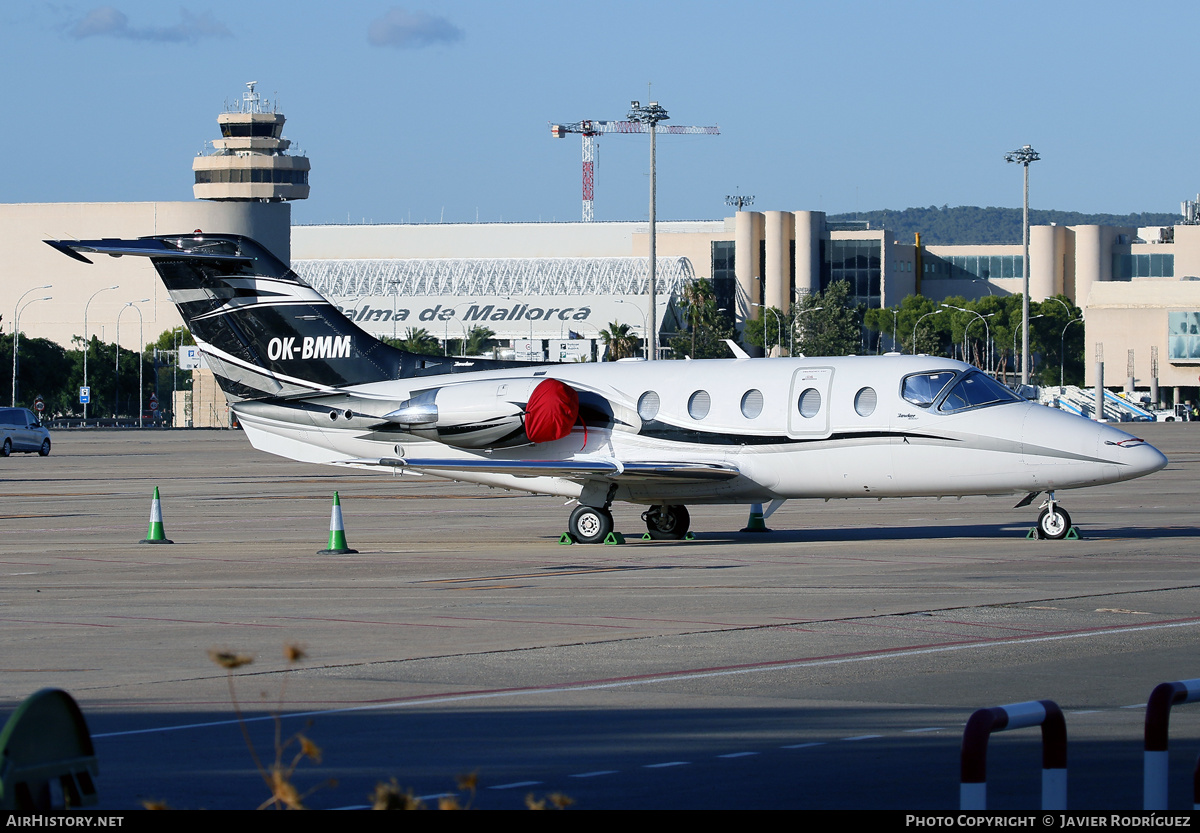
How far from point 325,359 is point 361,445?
1785mm

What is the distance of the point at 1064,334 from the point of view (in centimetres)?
16288

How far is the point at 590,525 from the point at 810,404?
4.06 m

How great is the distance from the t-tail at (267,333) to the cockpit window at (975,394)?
8117 mm

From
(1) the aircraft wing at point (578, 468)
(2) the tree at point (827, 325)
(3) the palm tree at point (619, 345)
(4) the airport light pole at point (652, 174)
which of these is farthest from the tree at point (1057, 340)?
(1) the aircraft wing at point (578, 468)

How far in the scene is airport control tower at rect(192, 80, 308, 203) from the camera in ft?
585

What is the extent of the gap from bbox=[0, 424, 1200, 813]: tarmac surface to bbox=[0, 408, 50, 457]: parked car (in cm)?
3777

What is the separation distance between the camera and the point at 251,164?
584 feet

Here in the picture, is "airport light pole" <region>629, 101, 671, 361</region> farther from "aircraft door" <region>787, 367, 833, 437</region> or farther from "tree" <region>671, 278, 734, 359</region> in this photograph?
"tree" <region>671, 278, 734, 359</region>

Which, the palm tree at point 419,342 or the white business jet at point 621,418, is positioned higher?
the palm tree at point 419,342

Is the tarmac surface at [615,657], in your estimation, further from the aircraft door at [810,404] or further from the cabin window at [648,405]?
the cabin window at [648,405]

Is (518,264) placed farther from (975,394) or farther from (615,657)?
(615,657)

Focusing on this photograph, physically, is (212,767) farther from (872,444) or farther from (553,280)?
(553,280)

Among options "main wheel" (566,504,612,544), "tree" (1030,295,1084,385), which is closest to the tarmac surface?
"main wheel" (566,504,612,544)

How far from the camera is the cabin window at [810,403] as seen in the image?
23688mm
